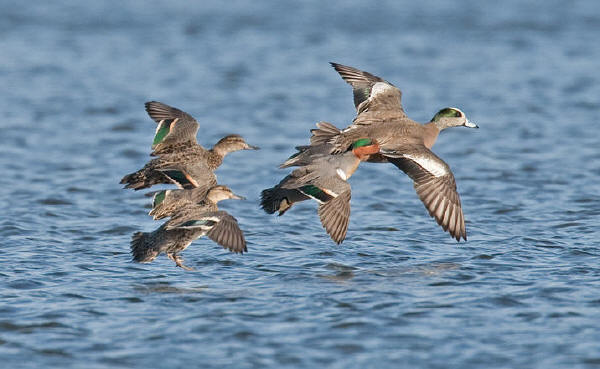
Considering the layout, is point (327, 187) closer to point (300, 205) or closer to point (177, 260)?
point (177, 260)

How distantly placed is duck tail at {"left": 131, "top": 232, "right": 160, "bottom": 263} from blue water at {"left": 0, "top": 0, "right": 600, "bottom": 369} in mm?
139

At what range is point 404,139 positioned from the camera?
33.0ft

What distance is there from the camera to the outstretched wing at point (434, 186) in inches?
369

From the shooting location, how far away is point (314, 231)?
1060cm

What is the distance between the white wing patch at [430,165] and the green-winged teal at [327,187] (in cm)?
38

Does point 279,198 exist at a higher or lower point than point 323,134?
lower

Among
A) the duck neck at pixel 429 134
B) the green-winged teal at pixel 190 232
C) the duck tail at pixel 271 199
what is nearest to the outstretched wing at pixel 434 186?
the duck neck at pixel 429 134

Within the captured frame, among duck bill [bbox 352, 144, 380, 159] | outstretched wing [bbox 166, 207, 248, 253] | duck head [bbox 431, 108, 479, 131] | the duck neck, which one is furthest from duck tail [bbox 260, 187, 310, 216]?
duck head [bbox 431, 108, 479, 131]

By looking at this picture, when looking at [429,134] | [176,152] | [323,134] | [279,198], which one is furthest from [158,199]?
[429,134]

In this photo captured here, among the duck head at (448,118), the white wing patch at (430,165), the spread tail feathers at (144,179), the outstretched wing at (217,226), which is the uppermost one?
the duck head at (448,118)

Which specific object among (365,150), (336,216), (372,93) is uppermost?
(372,93)

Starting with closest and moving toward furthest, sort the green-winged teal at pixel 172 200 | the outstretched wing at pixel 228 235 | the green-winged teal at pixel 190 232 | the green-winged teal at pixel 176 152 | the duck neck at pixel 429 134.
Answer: the outstretched wing at pixel 228 235, the green-winged teal at pixel 190 232, the green-winged teal at pixel 172 200, the green-winged teal at pixel 176 152, the duck neck at pixel 429 134

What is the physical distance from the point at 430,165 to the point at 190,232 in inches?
91.7

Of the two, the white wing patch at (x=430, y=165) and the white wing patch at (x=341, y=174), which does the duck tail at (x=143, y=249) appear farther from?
the white wing patch at (x=430, y=165)
